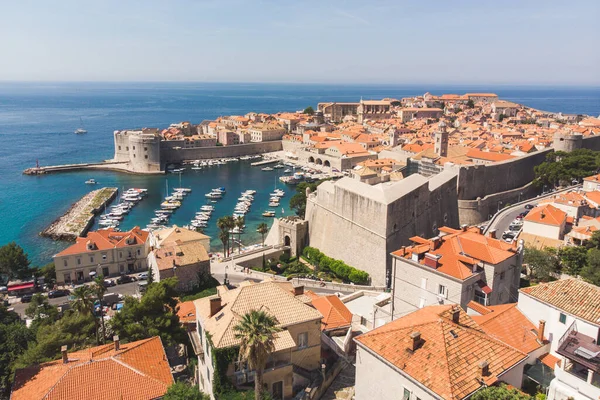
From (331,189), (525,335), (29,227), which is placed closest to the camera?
(525,335)

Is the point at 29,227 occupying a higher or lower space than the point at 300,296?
lower

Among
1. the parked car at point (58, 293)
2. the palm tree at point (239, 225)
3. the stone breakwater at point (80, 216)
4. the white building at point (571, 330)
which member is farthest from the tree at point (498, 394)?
the stone breakwater at point (80, 216)

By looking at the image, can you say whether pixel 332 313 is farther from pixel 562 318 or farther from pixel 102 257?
pixel 102 257

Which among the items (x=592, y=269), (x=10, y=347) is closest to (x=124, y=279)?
(x=10, y=347)

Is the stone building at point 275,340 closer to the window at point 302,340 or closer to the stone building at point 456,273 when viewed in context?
the window at point 302,340

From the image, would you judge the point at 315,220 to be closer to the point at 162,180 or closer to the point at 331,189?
the point at 331,189

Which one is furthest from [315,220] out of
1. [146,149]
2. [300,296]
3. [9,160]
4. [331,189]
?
[9,160]
